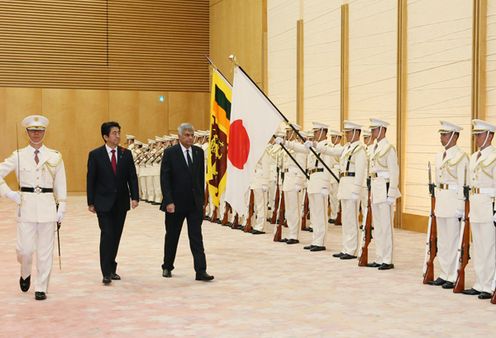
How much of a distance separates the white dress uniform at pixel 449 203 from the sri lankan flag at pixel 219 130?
2.69m

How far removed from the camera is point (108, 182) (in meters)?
7.43

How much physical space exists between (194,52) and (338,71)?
833cm

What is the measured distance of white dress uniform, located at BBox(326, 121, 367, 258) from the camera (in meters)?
8.85

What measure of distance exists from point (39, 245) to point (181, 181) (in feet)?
5.11

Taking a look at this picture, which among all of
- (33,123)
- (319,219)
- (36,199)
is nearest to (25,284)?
(36,199)

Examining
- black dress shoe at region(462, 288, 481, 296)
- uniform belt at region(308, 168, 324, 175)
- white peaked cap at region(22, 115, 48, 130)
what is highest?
white peaked cap at region(22, 115, 48, 130)

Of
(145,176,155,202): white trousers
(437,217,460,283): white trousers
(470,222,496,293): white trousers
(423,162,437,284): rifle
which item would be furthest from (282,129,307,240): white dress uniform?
(145,176,155,202): white trousers

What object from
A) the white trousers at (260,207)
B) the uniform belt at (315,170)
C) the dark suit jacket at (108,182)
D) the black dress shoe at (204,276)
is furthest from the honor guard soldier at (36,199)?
the white trousers at (260,207)

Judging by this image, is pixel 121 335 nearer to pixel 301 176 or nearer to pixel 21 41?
pixel 301 176

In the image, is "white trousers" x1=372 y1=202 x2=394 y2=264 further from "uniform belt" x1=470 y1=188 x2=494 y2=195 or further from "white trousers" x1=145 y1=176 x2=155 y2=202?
"white trousers" x1=145 y1=176 x2=155 y2=202

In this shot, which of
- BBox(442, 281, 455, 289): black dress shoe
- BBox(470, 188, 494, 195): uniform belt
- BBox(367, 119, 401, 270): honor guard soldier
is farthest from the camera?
BBox(367, 119, 401, 270): honor guard soldier

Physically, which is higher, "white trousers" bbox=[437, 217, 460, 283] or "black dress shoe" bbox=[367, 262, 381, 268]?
"white trousers" bbox=[437, 217, 460, 283]

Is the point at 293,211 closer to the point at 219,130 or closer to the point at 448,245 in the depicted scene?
the point at 219,130

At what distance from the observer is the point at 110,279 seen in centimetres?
743
